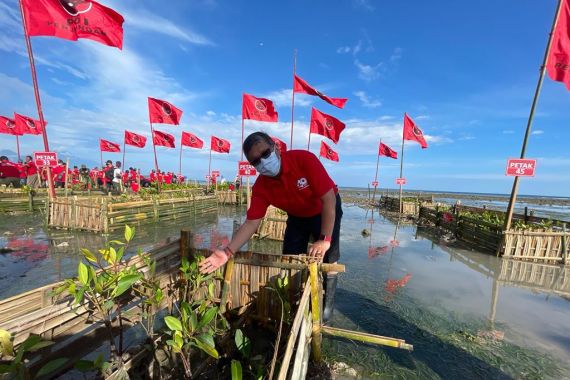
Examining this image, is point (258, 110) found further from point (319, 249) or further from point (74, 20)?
point (319, 249)

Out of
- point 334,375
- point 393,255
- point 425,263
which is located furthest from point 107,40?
point 425,263

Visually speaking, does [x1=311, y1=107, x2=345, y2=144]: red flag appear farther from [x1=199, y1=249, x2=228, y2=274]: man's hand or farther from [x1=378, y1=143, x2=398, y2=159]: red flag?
[x1=199, y1=249, x2=228, y2=274]: man's hand

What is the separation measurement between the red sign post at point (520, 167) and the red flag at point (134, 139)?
2164 cm

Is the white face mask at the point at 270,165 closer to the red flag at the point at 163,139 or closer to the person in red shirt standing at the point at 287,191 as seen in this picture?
the person in red shirt standing at the point at 287,191

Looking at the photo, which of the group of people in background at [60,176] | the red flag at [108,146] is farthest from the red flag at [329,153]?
the red flag at [108,146]

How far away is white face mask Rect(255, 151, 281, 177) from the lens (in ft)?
8.13

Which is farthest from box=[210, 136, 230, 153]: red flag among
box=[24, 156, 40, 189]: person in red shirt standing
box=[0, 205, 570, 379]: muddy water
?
box=[0, 205, 570, 379]: muddy water

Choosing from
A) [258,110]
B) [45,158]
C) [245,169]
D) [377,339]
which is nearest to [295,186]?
[377,339]

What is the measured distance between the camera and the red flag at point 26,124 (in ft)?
55.7

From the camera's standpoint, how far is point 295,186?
2.67m

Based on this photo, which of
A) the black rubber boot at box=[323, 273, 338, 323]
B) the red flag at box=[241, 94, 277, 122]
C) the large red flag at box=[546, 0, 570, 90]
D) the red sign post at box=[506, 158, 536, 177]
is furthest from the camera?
the red flag at box=[241, 94, 277, 122]

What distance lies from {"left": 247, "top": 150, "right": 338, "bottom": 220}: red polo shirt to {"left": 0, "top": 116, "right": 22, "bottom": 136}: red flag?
21352 millimetres

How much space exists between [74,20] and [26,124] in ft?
47.4

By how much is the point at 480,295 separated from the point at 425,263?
2.39 metres
